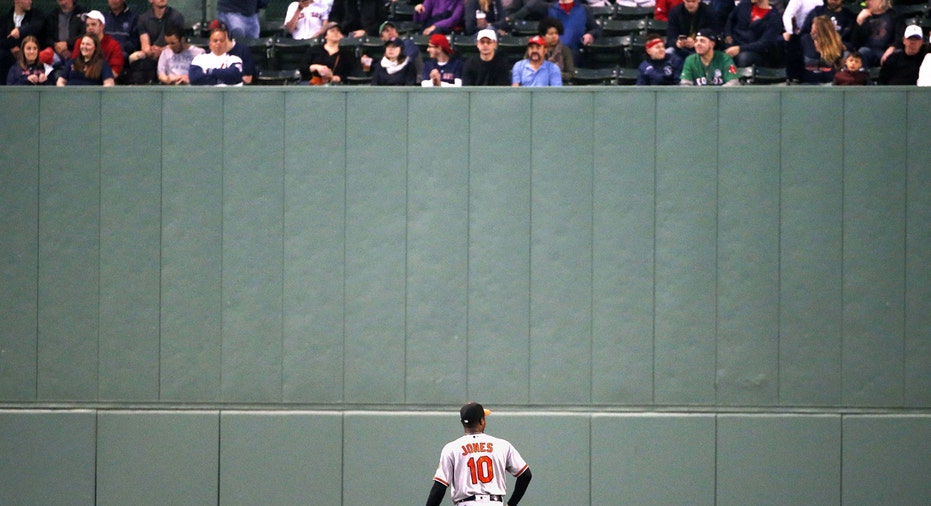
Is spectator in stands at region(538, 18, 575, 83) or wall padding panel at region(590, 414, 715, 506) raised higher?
spectator in stands at region(538, 18, 575, 83)

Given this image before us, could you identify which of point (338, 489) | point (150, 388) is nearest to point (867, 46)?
point (338, 489)

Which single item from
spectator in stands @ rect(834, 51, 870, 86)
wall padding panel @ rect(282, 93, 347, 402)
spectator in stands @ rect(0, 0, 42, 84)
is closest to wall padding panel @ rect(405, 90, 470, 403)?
wall padding panel @ rect(282, 93, 347, 402)

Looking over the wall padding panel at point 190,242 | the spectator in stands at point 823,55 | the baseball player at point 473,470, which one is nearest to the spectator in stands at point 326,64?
the wall padding panel at point 190,242

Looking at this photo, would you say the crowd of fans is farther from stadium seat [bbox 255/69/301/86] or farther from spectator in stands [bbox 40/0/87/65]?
stadium seat [bbox 255/69/301/86]

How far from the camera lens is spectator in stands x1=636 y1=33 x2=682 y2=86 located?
11.2 m

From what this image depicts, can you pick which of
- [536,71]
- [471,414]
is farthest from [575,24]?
[471,414]

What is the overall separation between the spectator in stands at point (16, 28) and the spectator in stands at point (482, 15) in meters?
5.01

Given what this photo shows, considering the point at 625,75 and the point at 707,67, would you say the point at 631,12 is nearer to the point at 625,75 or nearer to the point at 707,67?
the point at 625,75

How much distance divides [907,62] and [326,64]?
6129mm

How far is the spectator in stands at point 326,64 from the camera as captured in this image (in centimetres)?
1186

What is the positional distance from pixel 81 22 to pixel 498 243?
5.63m

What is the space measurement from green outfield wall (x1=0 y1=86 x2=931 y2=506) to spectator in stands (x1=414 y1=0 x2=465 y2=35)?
9.35ft

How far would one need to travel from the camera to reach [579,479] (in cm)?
1023

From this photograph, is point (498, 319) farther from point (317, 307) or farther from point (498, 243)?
point (317, 307)
